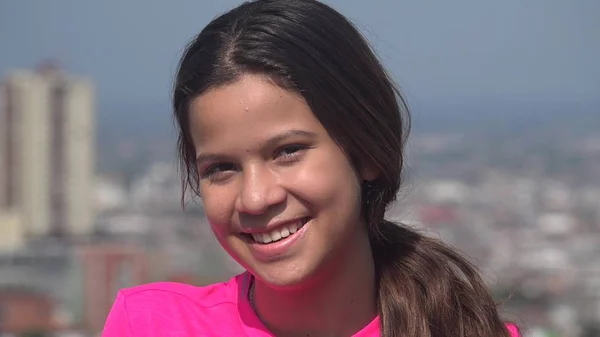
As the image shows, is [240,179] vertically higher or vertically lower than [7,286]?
higher

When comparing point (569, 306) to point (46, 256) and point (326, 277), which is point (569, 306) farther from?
point (326, 277)

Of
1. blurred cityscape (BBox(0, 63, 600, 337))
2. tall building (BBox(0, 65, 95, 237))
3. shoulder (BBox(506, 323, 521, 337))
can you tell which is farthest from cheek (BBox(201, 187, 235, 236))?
tall building (BBox(0, 65, 95, 237))

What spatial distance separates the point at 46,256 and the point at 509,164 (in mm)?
17011

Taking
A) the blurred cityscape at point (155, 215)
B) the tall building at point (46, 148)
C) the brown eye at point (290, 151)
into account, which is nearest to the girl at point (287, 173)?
the brown eye at point (290, 151)

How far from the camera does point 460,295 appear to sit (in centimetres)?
106

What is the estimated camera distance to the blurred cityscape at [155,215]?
74.1ft

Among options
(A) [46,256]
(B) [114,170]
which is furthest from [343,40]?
(B) [114,170]

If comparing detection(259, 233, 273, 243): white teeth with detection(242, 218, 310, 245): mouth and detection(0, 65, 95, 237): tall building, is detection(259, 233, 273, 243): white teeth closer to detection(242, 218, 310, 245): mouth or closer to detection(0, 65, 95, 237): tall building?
detection(242, 218, 310, 245): mouth

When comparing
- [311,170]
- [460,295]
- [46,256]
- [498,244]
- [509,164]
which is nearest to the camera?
[311,170]

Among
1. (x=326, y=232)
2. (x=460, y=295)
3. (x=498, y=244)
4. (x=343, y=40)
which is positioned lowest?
(x=498, y=244)

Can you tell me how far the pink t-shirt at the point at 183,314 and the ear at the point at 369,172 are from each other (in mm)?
129

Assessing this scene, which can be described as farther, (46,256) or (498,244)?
(498,244)

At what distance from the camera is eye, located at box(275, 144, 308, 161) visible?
0.87 m

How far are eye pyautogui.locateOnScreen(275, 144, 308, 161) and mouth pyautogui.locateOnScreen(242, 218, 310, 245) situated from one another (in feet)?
0.17
